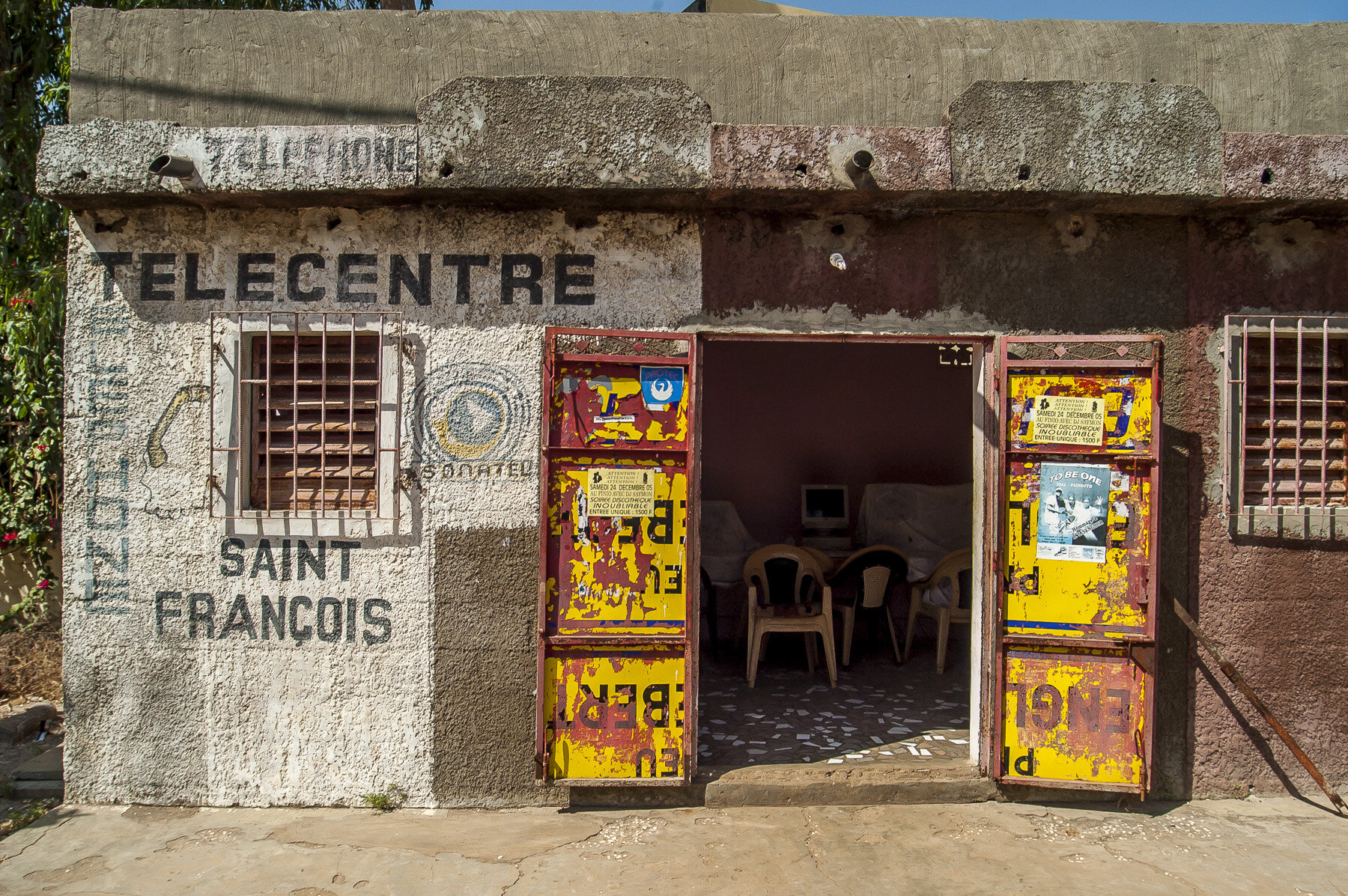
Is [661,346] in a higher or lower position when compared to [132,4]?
lower

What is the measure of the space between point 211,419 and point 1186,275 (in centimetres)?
484

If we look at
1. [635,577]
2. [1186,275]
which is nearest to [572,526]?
[635,577]

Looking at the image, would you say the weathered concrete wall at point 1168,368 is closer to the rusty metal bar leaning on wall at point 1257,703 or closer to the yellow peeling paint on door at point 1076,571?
the rusty metal bar leaning on wall at point 1257,703

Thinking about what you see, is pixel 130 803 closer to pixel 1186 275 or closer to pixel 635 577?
pixel 635 577

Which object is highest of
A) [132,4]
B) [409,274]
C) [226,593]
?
[132,4]

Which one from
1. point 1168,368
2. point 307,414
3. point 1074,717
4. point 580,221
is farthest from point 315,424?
point 1168,368

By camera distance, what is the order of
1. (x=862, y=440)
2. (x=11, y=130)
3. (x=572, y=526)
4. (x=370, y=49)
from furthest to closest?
(x=862, y=440) < (x=11, y=130) < (x=370, y=49) < (x=572, y=526)

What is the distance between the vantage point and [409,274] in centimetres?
389

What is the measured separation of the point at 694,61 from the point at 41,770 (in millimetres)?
4943

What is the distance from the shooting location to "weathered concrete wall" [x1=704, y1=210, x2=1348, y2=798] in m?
3.92

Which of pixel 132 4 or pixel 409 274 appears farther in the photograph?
pixel 132 4

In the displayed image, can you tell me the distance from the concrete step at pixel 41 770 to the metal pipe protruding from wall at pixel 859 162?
4804mm

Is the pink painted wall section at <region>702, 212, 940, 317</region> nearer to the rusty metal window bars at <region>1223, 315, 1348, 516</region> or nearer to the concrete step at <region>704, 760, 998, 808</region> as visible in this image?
the rusty metal window bars at <region>1223, 315, 1348, 516</region>

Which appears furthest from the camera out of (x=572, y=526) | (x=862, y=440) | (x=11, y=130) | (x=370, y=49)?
(x=862, y=440)
